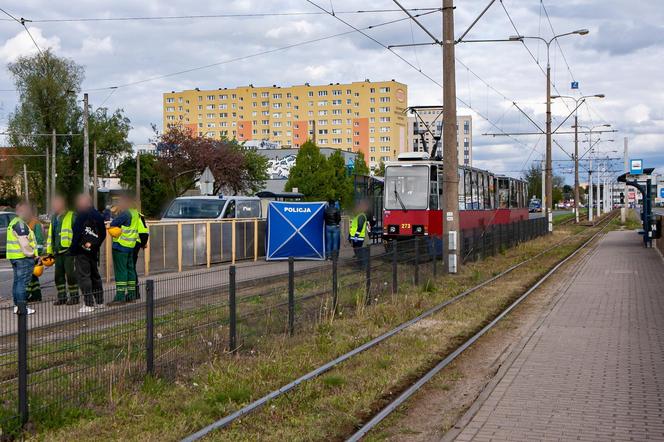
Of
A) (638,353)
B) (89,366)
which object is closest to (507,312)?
(638,353)

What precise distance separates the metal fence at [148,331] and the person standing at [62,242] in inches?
162

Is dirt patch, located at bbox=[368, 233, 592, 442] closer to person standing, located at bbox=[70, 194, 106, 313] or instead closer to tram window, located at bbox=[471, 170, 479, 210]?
person standing, located at bbox=[70, 194, 106, 313]

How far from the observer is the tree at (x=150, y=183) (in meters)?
52.0

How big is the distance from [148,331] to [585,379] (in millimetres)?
4365

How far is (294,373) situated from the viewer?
832cm

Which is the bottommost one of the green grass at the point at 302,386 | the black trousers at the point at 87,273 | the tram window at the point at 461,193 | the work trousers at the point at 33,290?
the green grass at the point at 302,386

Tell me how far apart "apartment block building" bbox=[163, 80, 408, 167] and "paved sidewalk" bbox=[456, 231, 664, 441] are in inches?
4243

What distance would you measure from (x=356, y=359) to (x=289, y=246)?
1355 centimetres

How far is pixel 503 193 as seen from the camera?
34250 mm

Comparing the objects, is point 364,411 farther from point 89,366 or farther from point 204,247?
point 204,247

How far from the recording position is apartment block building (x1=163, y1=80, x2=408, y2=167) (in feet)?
413

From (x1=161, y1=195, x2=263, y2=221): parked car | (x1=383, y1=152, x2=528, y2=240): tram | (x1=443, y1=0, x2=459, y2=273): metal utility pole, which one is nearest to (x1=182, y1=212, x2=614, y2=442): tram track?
(x1=443, y1=0, x2=459, y2=273): metal utility pole

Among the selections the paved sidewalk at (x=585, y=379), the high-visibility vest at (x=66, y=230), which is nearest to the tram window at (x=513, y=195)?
the paved sidewalk at (x=585, y=379)

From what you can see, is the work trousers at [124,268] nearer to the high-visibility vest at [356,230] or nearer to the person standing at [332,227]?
the high-visibility vest at [356,230]
